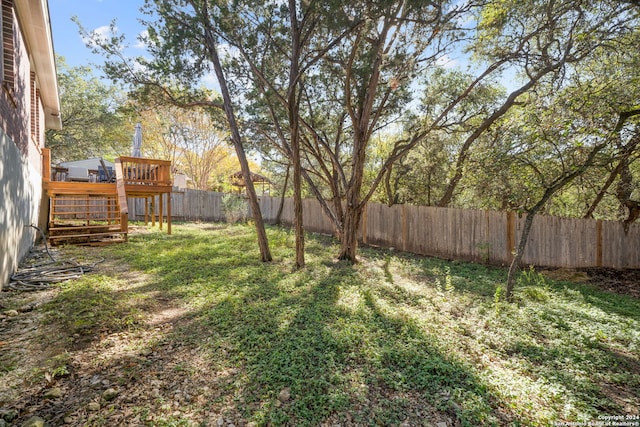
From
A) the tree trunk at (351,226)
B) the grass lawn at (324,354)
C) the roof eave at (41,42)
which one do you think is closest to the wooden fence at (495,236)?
the grass lawn at (324,354)

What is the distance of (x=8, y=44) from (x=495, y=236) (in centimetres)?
948

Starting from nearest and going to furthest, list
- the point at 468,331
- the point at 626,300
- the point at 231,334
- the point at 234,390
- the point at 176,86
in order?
the point at 234,390 → the point at 231,334 → the point at 468,331 → the point at 626,300 → the point at 176,86

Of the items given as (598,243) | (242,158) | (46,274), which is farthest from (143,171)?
(598,243)

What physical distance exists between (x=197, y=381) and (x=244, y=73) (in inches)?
257

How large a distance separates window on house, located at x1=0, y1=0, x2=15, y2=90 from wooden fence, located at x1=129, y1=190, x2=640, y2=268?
8137 mm

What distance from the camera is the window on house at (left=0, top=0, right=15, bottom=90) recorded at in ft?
13.4

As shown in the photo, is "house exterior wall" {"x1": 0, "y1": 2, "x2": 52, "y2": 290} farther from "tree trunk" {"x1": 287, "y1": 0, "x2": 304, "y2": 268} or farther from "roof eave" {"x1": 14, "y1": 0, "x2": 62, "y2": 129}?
"tree trunk" {"x1": 287, "y1": 0, "x2": 304, "y2": 268}

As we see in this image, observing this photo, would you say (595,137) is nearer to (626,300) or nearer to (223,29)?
(626,300)

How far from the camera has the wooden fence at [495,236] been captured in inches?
237

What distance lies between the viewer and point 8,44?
4.11 m

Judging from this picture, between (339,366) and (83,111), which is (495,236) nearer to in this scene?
(339,366)

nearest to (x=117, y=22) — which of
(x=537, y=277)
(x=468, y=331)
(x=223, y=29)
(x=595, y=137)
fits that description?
(x=223, y=29)

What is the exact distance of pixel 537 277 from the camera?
531 cm

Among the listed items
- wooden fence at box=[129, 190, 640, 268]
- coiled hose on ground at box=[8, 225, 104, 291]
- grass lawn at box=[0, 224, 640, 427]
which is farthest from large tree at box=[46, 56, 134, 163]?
grass lawn at box=[0, 224, 640, 427]
